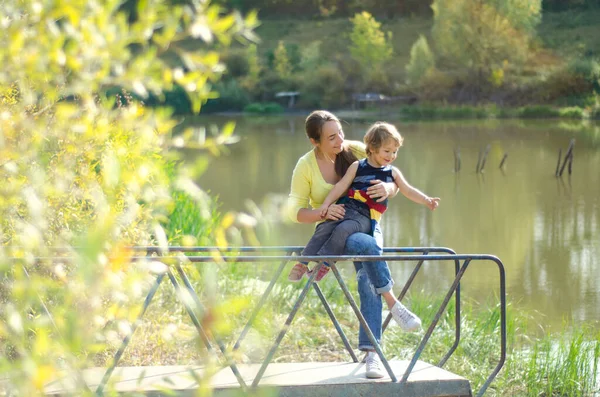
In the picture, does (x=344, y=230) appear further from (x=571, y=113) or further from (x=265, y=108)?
(x=265, y=108)

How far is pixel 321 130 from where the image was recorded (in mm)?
3719

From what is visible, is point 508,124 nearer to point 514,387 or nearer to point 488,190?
point 488,190

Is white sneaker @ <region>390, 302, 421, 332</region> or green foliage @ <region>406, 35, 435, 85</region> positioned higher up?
white sneaker @ <region>390, 302, 421, 332</region>

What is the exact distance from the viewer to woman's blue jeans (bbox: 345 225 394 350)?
3.42 metres

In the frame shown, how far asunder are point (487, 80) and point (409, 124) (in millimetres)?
7074

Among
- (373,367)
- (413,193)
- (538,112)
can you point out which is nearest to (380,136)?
(413,193)

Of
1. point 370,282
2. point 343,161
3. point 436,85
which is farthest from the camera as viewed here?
point 436,85

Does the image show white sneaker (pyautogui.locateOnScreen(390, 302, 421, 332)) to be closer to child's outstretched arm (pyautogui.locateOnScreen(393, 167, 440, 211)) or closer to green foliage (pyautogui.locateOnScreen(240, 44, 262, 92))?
child's outstretched arm (pyautogui.locateOnScreen(393, 167, 440, 211))

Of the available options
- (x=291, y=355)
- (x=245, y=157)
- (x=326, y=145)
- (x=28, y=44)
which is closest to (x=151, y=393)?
(x=326, y=145)

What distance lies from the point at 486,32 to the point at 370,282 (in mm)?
34404

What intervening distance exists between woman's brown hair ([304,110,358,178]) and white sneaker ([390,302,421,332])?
66 centimetres

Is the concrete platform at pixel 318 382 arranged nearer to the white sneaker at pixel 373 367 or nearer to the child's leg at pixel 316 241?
the white sneaker at pixel 373 367

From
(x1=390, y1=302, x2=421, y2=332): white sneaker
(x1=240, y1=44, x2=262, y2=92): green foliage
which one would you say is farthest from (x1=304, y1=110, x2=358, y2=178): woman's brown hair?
(x1=240, y1=44, x2=262, y2=92): green foliage

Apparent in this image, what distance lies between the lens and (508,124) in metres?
29.4
